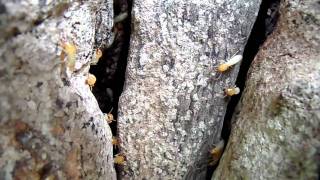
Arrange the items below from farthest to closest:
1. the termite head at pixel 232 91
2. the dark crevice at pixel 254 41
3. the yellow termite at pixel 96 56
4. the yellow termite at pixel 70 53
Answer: the dark crevice at pixel 254 41, the termite head at pixel 232 91, the yellow termite at pixel 96 56, the yellow termite at pixel 70 53

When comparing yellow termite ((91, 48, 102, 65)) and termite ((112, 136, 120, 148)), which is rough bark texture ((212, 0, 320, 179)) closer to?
termite ((112, 136, 120, 148))

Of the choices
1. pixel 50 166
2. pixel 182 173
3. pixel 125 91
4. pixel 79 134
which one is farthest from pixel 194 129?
pixel 50 166

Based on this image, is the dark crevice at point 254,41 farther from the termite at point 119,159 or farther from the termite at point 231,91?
the termite at point 119,159

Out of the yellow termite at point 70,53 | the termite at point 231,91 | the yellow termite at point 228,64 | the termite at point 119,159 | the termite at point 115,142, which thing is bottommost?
the termite at point 119,159

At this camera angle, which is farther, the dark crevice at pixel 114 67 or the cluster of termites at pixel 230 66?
the dark crevice at pixel 114 67

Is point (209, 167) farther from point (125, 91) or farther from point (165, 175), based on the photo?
point (125, 91)

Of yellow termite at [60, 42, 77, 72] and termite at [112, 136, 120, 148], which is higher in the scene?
yellow termite at [60, 42, 77, 72]

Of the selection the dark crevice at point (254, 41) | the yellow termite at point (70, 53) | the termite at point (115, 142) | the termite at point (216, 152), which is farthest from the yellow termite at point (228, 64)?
the yellow termite at point (70, 53)

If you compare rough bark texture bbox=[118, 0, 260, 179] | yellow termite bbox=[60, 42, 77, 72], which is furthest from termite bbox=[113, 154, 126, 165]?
yellow termite bbox=[60, 42, 77, 72]
